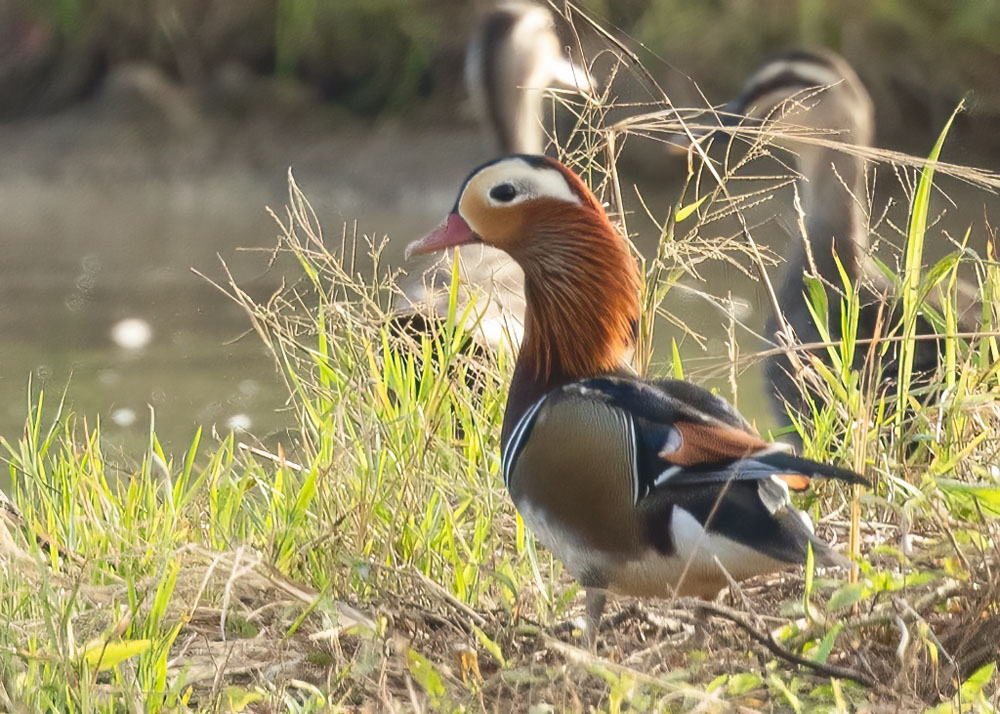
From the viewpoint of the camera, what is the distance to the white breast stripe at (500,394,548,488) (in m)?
1.67

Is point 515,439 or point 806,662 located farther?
point 515,439

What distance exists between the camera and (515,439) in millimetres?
1678

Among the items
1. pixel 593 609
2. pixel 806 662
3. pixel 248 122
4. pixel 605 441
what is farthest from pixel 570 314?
pixel 248 122

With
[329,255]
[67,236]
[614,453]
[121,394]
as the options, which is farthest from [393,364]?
[67,236]

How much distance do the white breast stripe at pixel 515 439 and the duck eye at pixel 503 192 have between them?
23 cm

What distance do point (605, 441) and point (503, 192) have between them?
316 mm

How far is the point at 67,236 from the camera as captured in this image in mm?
6844

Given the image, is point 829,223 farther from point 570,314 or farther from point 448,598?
point 448,598

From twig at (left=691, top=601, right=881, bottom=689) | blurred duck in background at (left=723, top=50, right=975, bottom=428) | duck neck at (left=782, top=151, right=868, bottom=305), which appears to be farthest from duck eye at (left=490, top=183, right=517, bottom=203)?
duck neck at (left=782, top=151, right=868, bottom=305)

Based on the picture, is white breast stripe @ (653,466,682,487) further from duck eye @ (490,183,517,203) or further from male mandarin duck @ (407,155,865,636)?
duck eye @ (490,183,517,203)

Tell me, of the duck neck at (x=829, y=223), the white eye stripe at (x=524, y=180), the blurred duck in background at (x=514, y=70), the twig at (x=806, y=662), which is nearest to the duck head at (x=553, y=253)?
the white eye stripe at (x=524, y=180)

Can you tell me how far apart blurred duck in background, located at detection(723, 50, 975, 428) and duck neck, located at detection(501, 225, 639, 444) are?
1.15 meters

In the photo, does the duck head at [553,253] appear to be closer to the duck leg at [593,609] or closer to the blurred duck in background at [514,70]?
the duck leg at [593,609]

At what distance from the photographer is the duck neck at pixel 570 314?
1736mm
